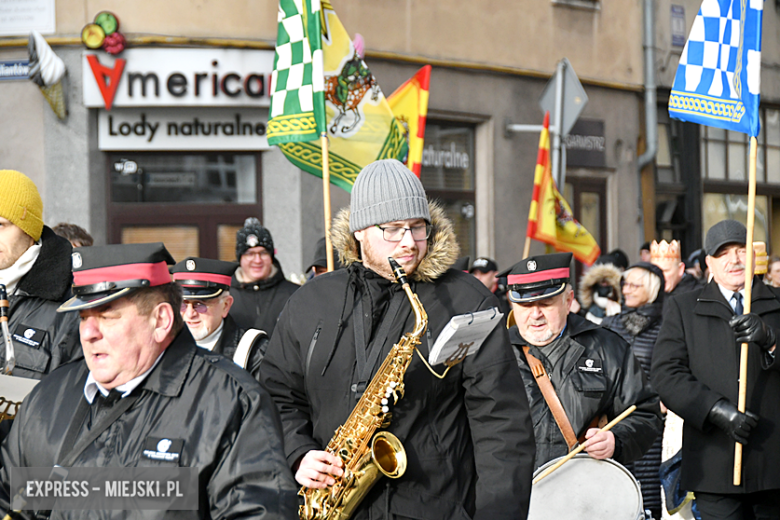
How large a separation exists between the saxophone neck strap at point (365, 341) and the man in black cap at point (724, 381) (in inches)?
105

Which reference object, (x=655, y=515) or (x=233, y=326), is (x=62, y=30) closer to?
(x=233, y=326)

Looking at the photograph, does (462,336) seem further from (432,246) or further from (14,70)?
(14,70)

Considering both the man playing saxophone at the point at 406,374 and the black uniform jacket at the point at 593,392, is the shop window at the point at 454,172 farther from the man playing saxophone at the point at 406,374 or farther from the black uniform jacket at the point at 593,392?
the man playing saxophone at the point at 406,374

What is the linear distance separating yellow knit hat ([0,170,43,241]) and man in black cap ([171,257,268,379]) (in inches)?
67.4

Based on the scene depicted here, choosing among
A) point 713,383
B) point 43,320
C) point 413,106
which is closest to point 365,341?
point 43,320

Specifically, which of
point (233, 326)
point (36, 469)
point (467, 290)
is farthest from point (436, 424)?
point (233, 326)

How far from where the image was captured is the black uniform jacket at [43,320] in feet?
13.0

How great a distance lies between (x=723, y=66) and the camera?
6.33 meters

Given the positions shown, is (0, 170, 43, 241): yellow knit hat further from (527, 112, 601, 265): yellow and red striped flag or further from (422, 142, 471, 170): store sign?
(422, 142, 471, 170): store sign

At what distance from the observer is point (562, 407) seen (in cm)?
497

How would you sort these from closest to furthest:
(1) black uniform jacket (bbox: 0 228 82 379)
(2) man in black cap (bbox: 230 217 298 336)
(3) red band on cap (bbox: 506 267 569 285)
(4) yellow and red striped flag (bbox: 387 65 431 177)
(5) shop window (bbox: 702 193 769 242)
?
(1) black uniform jacket (bbox: 0 228 82 379) < (3) red band on cap (bbox: 506 267 569 285) < (2) man in black cap (bbox: 230 217 298 336) < (4) yellow and red striped flag (bbox: 387 65 431 177) < (5) shop window (bbox: 702 193 769 242)

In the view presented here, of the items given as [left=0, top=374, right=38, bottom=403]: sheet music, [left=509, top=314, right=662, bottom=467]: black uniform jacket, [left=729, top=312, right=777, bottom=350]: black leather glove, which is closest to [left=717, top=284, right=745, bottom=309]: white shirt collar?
[left=729, top=312, right=777, bottom=350]: black leather glove

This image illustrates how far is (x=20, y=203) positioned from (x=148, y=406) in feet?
6.13

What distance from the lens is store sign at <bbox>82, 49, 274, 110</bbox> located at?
1276 cm
